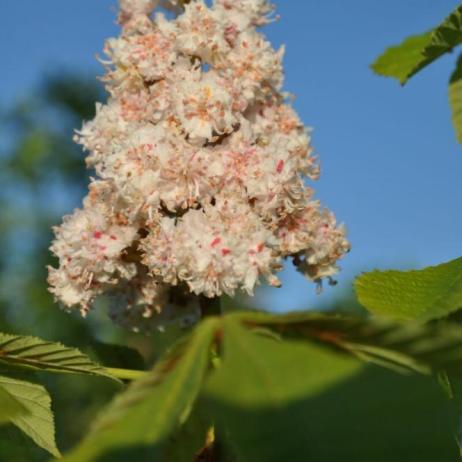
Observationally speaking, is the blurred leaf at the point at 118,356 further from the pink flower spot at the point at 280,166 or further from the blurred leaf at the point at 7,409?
the blurred leaf at the point at 7,409

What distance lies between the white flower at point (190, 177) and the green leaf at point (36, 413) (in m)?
0.39

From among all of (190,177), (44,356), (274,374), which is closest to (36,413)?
(44,356)

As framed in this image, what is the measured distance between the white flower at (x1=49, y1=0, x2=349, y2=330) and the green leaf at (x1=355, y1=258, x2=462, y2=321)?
36cm

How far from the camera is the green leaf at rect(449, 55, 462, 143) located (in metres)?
1.75

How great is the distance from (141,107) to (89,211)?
31 centimetres

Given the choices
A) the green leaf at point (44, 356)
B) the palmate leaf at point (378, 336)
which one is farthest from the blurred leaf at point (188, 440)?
the palmate leaf at point (378, 336)

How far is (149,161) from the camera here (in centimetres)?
207

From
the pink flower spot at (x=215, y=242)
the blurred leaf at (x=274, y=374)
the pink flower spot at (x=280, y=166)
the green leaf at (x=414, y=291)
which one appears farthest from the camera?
the pink flower spot at (x=280, y=166)

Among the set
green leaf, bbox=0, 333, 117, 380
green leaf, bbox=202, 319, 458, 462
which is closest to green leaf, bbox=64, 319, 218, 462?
green leaf, bbox=202, 319, 458, 462

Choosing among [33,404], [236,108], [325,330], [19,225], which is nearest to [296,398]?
[325,330]

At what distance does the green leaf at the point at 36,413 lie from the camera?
1730mm

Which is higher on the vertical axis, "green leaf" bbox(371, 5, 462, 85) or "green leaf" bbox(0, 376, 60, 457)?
"green leaf" bbox(371, 5, 462, 85)

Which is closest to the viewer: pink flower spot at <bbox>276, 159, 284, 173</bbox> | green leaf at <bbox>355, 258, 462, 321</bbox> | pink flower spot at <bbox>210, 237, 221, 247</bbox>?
green leaf at <bbox>355, 258, 462, 321</bbox>

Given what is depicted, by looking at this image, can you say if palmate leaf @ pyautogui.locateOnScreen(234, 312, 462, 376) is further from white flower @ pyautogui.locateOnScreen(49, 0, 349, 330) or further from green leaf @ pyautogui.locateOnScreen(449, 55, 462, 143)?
white flower @ pyautogui.locateOnScreen(49, 0, 349, 330)
